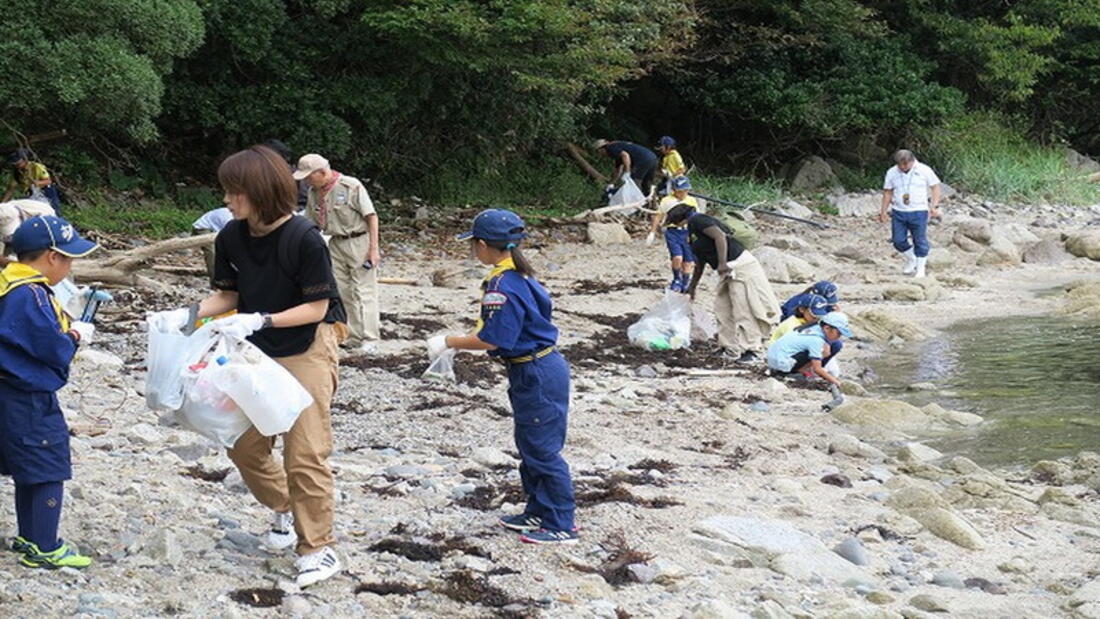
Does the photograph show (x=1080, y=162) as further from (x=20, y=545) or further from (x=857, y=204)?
(x=20, y=545)

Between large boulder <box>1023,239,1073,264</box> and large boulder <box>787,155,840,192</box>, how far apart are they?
5940mm

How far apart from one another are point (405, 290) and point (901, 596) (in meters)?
9.26

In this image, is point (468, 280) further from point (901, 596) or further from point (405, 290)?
point (901, 596)

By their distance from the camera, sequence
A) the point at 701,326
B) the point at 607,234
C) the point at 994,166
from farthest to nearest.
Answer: the point at 994,166 < the point at 607,234 < the point at 701,326

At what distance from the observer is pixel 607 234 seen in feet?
65.6

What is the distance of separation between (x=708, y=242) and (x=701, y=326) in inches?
46.2

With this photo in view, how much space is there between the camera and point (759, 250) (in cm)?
1839

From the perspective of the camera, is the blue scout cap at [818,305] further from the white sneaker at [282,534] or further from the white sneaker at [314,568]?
the white sneaker at [314,568]

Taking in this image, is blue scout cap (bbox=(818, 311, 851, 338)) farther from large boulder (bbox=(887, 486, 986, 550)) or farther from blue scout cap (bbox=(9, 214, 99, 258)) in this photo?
blue scout cap (bbox=(9, 214, 99, 258))

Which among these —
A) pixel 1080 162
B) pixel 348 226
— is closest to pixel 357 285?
pixel 348 226

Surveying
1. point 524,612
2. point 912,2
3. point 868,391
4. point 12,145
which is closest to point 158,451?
point 524,612

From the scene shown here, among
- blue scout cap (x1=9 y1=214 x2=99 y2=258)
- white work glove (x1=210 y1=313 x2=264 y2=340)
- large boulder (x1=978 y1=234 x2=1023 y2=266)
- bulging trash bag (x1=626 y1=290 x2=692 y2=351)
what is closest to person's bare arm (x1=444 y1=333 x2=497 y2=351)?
white work glove (x1=210 y1=313 x2=264 y2=340)

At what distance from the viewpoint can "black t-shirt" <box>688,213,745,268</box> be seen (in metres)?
12.5

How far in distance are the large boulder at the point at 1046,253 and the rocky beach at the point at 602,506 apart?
846cm
